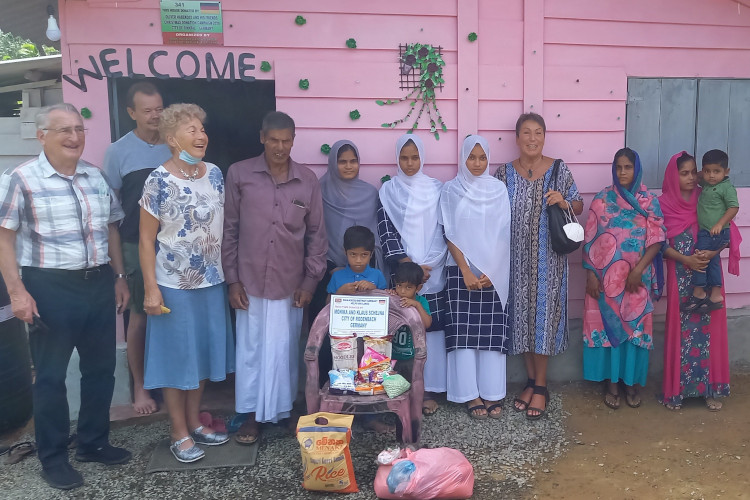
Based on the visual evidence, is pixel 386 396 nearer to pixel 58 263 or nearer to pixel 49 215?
pixel 58 263

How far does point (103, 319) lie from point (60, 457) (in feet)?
2.46

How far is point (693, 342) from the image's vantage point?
4.07 metres

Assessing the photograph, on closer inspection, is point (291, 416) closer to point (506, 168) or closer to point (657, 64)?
point (506, 168)

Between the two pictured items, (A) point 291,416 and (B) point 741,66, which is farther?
(B) point 741,66

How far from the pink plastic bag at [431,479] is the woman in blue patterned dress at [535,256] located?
43.8 inches

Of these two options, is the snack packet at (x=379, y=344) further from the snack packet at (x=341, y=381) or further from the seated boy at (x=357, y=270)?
the seated boy at (x=357, y=270)

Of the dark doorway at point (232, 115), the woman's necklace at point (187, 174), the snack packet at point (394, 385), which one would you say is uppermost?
the dark doorway at point (232, 115)

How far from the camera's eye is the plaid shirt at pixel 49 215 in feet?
9.62

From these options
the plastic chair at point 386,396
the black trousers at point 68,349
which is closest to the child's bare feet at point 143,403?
the black trousers at point 68,349

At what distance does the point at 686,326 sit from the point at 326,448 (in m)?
2.63

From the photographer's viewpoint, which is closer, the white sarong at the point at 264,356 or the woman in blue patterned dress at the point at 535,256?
the white sarong at the point at 264,356

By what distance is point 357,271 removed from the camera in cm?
344

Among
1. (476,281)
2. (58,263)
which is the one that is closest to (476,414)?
(476,281)

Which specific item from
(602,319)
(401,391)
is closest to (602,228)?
(602,319)
